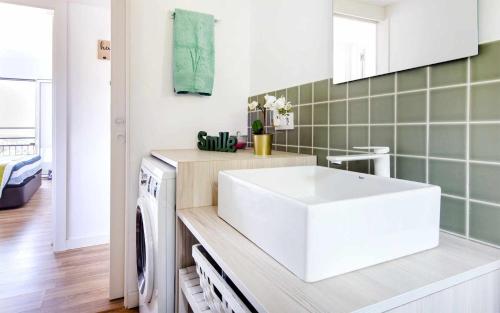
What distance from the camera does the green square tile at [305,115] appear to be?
4.99ft

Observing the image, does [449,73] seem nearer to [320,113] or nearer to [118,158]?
[320,113]

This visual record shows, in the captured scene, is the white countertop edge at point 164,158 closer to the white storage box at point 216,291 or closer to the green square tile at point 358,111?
the white storage box at point 216,291

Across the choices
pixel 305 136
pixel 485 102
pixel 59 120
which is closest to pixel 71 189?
pixel 59 120

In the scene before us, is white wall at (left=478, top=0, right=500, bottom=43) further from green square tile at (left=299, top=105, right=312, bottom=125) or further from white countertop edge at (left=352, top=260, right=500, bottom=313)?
green square tile at (left=299, top=105, right=312, bottom=125)

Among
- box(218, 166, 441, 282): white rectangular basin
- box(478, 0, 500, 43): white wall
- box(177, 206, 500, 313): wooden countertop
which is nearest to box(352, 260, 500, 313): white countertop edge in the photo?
box(177, 206, 500, 313): wooden countertop

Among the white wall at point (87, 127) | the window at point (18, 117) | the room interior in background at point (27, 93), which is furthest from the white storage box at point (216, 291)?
the window at point (18, 117)

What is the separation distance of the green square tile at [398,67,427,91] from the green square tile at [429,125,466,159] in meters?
0.15

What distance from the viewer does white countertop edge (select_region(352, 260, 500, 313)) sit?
51 centimetres

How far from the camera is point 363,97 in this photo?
3.92 ft

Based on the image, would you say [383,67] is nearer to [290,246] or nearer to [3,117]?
[290,246]

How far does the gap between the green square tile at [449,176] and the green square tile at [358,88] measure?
1.29 feet

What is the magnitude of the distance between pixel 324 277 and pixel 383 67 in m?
0.85

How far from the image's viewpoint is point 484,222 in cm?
82

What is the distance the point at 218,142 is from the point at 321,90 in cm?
66
